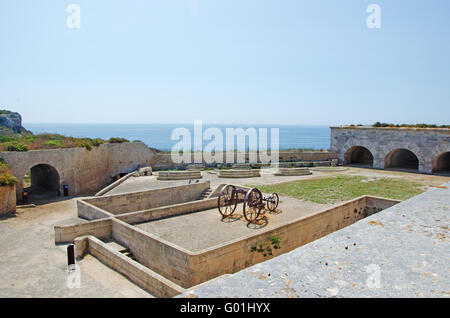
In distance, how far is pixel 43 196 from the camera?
62.7ft

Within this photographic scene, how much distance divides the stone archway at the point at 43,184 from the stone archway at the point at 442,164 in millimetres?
25075

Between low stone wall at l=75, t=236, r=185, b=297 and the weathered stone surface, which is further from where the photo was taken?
low stone wall at l=75, t=236, r=185, b=297

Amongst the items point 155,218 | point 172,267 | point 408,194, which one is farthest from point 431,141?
point 172,267

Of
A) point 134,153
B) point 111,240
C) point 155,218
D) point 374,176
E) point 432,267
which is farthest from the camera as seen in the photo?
point 134,153

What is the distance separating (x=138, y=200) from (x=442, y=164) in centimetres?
2270

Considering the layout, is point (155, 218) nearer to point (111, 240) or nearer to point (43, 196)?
point (111, 240)

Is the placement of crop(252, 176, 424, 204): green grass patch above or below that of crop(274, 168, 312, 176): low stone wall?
below

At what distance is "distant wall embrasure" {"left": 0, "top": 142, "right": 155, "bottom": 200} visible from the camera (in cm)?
1720

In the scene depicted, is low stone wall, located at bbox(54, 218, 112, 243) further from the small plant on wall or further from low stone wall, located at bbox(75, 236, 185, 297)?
the small plant on wall

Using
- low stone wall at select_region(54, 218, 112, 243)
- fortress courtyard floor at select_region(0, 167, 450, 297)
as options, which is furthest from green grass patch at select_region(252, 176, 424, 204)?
low stone wall at select_region(54, 218, 112, 243)

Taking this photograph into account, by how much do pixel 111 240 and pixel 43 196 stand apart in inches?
425
